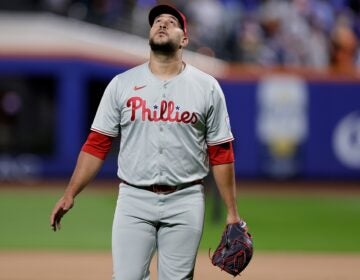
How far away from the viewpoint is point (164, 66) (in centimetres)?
509

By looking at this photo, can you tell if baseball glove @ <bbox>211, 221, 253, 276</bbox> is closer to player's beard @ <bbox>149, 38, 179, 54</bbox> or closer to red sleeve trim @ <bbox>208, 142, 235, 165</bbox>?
red sleeve trim @ <bbox>208, 142, 235, 165</bbox>

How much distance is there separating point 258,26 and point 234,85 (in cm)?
140

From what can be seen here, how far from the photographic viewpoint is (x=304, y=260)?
9867 mm

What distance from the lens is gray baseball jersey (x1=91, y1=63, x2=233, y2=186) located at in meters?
5.03

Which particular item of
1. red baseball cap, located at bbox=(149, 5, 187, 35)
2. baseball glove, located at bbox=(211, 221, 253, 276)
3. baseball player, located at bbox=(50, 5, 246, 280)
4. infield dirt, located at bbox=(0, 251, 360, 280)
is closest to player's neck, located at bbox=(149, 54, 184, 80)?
baseball player, located at bbox=(50, 5, 246, 280)

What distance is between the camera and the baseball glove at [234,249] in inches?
203

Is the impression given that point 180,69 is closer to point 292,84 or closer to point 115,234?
point 115,234

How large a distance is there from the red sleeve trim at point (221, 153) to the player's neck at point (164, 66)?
1.49 ft

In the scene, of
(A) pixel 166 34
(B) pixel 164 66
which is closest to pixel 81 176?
(B) pixel 164 66

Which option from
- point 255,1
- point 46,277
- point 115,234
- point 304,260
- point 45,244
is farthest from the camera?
point 255,1

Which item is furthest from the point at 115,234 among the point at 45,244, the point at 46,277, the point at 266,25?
the point at 266,25

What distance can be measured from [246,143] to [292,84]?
4.89ft

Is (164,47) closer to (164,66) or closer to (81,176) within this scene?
(164,66)

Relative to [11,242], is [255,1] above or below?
above
